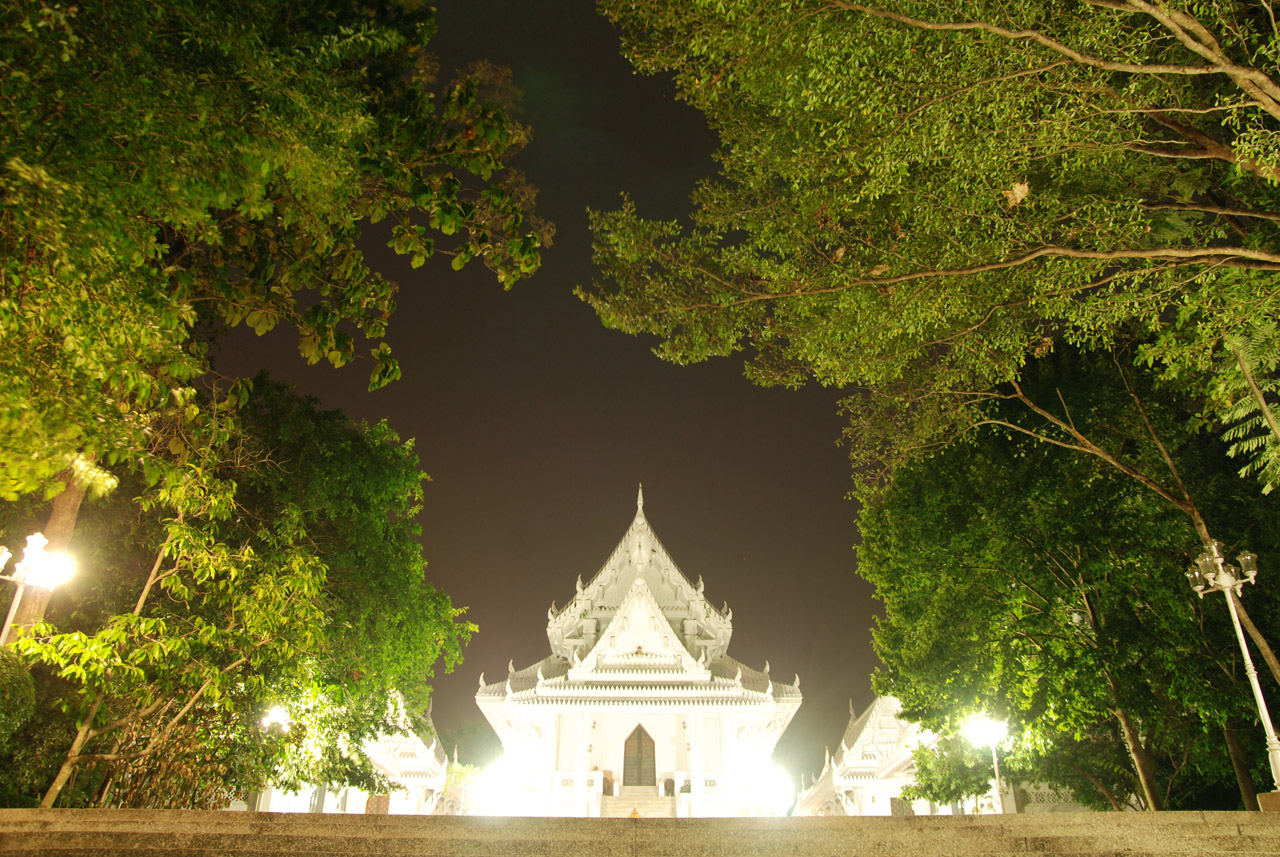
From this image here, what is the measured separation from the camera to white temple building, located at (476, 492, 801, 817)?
2714cm

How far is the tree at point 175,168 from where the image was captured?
377 cm

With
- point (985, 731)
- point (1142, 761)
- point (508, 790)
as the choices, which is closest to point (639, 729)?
point (508, 790)

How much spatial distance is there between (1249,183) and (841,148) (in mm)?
4739

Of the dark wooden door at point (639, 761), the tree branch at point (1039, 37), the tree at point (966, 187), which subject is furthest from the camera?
the dark wooden door at point (639, 761)

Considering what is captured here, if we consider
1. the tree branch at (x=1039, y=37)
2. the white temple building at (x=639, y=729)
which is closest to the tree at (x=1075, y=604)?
the tree branch at (x=1039, y=37)

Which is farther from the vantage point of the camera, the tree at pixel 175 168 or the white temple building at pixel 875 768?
the white temple building at pixel 875 768

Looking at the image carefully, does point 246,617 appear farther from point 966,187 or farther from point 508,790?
point 508,790

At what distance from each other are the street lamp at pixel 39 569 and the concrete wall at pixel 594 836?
3.14 m

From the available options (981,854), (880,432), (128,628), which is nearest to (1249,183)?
(880,432)

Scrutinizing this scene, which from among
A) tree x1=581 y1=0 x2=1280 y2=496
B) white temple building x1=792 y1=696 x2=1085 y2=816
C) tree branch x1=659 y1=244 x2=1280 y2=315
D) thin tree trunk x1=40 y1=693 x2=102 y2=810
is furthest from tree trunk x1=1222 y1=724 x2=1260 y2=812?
white temple building x1=792 y1=696 x2=1085 y2=816

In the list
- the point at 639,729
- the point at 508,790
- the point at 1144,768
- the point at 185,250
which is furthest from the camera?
the point at 639,729

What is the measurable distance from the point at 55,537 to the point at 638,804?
2432 cm

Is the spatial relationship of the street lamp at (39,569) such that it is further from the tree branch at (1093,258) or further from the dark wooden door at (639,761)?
the dark wooden door at (639,761)

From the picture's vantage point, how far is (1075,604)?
11.5 m
